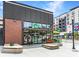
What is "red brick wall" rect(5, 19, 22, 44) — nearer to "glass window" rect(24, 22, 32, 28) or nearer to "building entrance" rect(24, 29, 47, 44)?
"glass window" rect(24, 22, 32, 28)

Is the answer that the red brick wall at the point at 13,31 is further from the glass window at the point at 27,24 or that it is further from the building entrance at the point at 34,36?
the building entrance at the point at 34,36

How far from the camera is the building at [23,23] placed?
24.0 metres

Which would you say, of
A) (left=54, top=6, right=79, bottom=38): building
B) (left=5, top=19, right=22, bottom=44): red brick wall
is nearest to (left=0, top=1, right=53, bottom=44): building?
(left=5, top=19, right=22, bottom=44): red brick wall

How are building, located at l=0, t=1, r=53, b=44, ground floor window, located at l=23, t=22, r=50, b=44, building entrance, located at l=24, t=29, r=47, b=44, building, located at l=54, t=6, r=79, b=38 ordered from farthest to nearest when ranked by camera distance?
building, located at l=54, t=6, r=79, b=38 < building entrance, located at l=24, t=29, r=47, b=44 < ground floor window, located at l=23, t=22, r=50, b=44 < building, located at l=0, t=1, r=53, b=44

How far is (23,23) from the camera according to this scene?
85.1ft

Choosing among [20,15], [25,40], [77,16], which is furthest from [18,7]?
[77,16]

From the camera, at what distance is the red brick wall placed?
2414cm

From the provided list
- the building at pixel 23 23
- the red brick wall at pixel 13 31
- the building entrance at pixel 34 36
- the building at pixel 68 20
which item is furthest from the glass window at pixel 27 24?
the building at pixel 68 20

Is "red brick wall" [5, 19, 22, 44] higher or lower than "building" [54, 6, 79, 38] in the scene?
lower

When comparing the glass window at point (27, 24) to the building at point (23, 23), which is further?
the glass window at point (27, 24)

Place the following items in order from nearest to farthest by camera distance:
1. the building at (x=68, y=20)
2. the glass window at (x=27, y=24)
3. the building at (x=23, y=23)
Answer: the building at (x=23, y=23)
the glass window at (x=27, y=24)
the building at (x=68, y=20)

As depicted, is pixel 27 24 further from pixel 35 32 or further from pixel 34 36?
pixel 34 36

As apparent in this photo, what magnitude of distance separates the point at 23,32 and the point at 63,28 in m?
30.3

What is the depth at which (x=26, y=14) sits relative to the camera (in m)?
26.2
